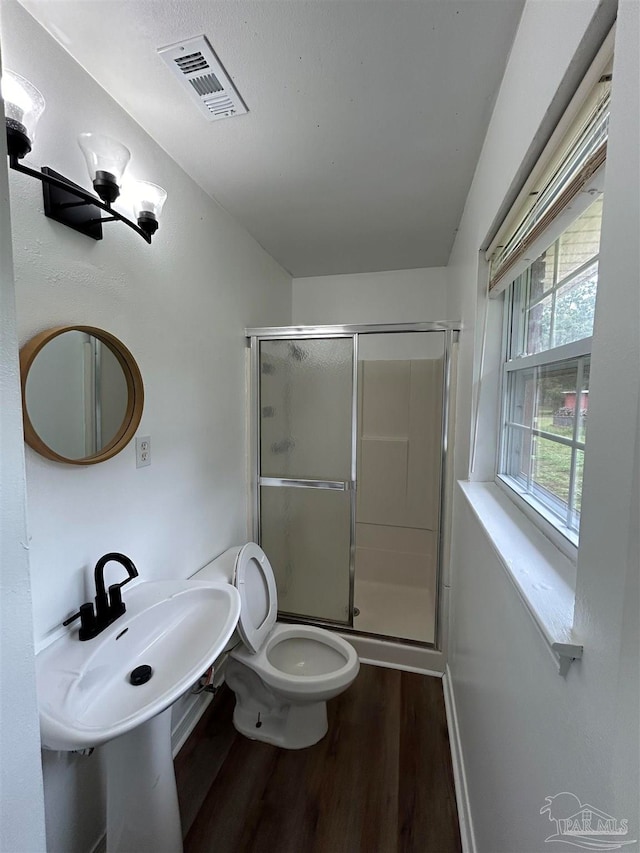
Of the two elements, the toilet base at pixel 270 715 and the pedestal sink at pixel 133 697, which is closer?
Answer: the pedestal sink at pixel 133 697

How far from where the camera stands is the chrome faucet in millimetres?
1045

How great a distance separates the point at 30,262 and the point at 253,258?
4.66 ft

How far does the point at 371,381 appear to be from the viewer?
9.15ft

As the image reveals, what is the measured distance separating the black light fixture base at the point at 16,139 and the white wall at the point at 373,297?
215 centimetres

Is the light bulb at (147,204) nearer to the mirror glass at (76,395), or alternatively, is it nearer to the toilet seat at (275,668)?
the mirror glass at (76,395)

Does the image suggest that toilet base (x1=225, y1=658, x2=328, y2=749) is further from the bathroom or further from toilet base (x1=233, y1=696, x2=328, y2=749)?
the bathroom

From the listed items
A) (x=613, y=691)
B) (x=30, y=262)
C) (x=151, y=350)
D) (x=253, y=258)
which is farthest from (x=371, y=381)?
(x=613, y=691)

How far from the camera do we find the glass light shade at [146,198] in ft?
3.75

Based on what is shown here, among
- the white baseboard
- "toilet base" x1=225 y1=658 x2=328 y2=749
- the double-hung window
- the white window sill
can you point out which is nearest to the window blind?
the double-hung window

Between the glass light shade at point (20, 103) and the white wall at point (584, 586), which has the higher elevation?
the glass light shade at point (20, 103)

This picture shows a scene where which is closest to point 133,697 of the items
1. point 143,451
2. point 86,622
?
point 86,622

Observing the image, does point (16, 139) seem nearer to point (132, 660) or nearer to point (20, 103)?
point (20, 103)

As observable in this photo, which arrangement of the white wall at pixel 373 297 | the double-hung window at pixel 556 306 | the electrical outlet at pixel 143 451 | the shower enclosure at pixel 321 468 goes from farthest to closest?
the white wall at pixel 373 297 < the shower enclosure at pixel 321 468 < the electrical outlet at pixel 143 451 < the double-hung window at pixel 556 306

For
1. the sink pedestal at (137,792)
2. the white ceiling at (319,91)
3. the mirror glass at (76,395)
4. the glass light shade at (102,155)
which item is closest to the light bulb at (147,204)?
the glass light shade at (102,155)
